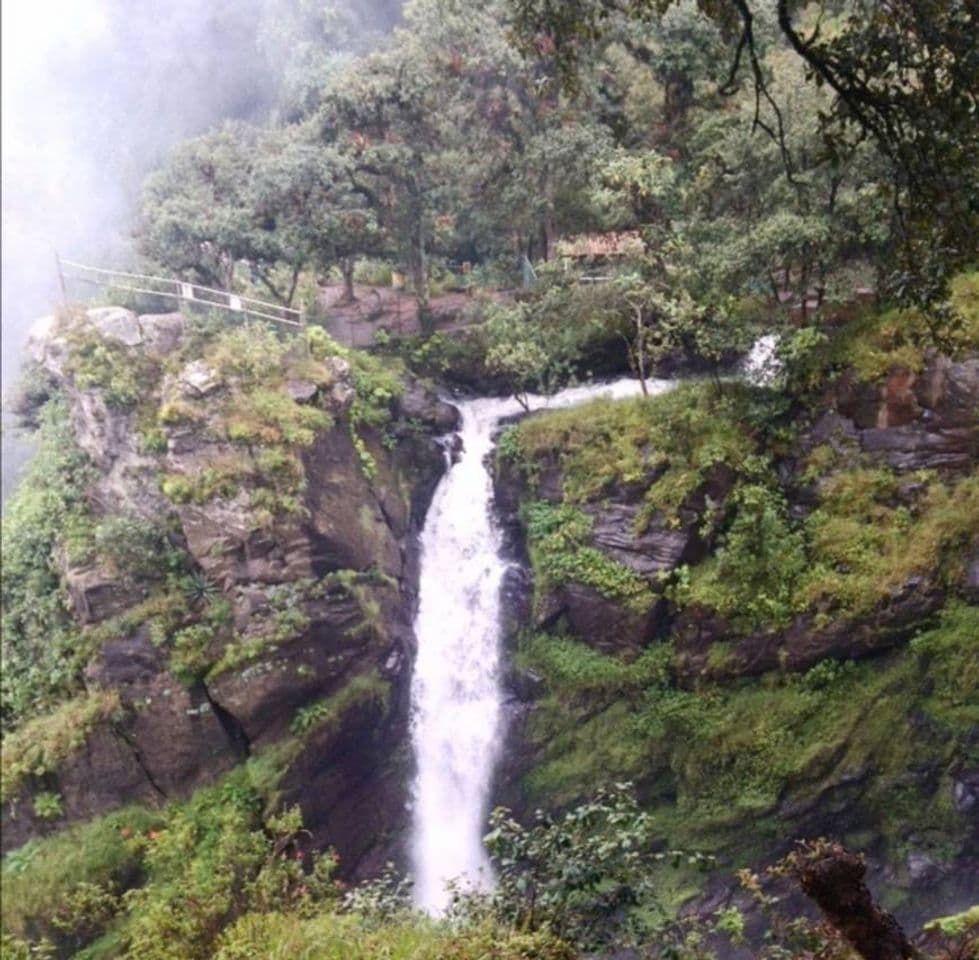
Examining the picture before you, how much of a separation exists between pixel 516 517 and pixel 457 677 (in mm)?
2058

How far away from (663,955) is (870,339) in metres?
6.65

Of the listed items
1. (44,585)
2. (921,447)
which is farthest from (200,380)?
(921,447)

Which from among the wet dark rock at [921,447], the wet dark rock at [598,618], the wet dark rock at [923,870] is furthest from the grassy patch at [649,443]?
the wet dark rock at [923,870]

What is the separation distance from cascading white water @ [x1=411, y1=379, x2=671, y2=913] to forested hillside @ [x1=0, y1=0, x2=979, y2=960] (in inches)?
7.0

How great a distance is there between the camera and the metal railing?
945cm

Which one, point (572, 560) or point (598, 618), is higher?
point (572, 560)

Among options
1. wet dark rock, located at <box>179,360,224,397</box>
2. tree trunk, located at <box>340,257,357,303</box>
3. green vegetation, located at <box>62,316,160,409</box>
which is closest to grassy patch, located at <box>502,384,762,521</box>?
tree trunk, located at <box>340,257,357,303</box>

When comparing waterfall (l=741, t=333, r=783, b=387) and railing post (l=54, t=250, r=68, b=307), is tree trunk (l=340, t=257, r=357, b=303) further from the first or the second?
waterfall (l=741, t=333, r=783, b=387)

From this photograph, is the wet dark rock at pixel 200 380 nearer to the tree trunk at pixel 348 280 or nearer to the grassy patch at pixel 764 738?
the tree trunk at pixel 348 280

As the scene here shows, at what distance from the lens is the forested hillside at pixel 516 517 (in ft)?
25.5

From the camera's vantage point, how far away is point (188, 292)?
9.42 m

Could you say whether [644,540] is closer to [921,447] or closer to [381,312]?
[921,447]

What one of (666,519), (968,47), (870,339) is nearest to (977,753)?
(666,519)

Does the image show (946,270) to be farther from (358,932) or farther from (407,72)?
(407,72)
